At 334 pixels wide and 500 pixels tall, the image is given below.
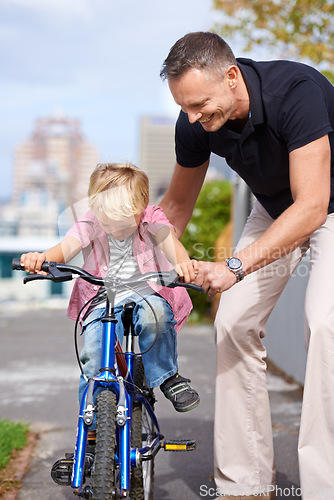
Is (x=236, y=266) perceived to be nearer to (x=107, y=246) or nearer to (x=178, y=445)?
(x=107, y=246)

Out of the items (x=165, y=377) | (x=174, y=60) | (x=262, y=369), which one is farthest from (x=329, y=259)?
(x=174, y=60)

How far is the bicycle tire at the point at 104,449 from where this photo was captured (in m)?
2.38

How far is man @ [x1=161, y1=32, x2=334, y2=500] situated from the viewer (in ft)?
8.73

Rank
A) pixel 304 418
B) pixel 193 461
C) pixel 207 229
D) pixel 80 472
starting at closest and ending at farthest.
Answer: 1. pixel 80 472
2. pixel 304 418
3. pixel 193 461
4. pixel 207 229

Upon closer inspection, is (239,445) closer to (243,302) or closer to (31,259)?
(243,302)

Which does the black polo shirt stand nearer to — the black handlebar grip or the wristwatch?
the wristwatch

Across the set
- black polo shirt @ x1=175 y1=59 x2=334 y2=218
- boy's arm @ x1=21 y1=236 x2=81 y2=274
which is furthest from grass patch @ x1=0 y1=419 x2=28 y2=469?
black polo shirt @ x1=175 y1=59 x2=334 y2=218

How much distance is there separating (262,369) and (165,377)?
0.62 metres

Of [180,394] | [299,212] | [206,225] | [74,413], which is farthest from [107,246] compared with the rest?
[206,225]

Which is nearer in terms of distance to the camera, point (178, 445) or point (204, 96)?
point (204, 96)

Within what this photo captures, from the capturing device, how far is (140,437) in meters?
2.86

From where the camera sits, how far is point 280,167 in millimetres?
3047

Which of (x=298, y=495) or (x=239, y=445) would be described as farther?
(x=298, y=495)

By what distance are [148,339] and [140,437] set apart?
0.44 meters
